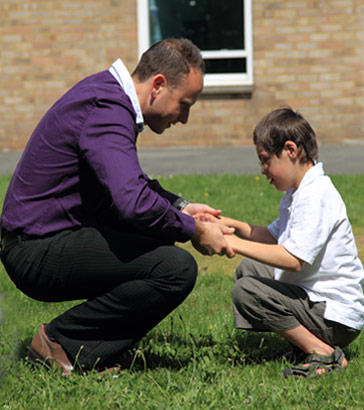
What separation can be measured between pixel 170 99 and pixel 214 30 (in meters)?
10.1

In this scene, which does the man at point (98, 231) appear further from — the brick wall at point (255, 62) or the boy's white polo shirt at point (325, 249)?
the brick wall at point (255, 62)

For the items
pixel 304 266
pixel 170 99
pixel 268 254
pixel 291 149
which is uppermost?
pixel 170 99

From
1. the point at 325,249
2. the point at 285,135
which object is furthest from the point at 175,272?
the point at 285,135

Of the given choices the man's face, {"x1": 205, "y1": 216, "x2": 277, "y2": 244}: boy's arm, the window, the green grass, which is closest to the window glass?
the window

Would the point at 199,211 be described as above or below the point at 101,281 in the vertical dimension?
above

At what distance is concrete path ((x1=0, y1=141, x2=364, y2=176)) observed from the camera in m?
9.84

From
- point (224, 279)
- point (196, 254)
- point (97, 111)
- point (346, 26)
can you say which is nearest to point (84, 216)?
point (97, 111)

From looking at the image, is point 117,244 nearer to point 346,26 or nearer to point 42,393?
point 42,393

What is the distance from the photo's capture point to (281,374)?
3.24 m

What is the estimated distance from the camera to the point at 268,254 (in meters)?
3.22

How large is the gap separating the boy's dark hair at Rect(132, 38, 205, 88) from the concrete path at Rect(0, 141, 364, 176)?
20.7 feet

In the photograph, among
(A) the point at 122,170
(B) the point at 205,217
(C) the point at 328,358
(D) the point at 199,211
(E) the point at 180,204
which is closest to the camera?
(A) the point at 122,170

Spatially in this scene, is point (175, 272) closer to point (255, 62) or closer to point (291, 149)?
point (291, 149)

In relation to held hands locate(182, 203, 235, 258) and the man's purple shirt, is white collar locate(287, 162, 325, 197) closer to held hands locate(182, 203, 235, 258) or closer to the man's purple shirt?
held hands locate(182, 203, 235, 258)
